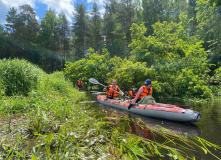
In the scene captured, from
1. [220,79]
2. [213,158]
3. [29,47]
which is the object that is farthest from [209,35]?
[29,47]

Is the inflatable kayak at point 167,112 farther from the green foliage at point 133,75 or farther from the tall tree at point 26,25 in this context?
the tall tree at point 26,25

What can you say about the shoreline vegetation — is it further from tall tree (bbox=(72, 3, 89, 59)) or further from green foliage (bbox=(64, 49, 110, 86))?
tall tree (bbox=(72, 3, 89, 59))

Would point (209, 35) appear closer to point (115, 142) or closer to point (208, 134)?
point (208, 134)

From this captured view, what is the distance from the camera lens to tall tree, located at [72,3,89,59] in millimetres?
34281

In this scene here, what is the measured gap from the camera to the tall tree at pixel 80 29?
34.3m

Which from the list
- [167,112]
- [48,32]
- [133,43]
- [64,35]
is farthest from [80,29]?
[167,112]

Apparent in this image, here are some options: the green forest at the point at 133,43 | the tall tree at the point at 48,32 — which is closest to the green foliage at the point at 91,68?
the green forest at the point at 133,43

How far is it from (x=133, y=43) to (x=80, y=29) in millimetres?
23120

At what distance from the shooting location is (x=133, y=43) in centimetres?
1464

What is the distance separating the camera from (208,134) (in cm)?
401

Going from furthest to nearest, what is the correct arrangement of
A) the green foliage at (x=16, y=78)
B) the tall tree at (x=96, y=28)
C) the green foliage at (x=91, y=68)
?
1. the tall tree at (x=96, y=28)
2. the green foliage at (x=91, y=68)
3. the green foliage at (x=16, y=78)

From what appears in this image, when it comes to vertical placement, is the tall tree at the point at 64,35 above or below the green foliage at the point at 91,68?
above

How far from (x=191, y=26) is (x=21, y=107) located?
111 feet

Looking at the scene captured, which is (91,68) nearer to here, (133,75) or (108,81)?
(108,81)
